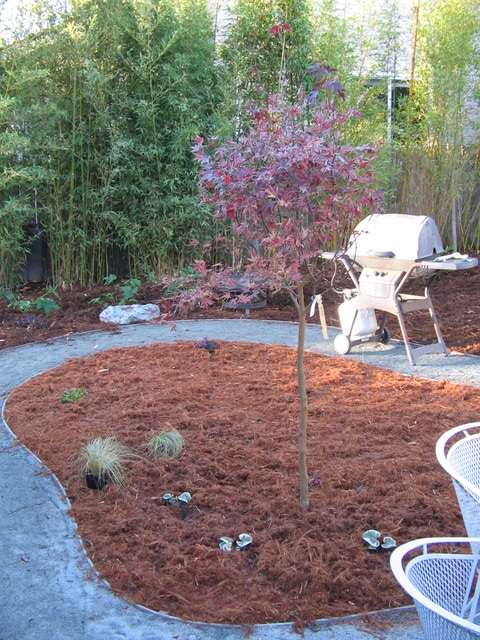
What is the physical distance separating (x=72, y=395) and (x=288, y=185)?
89.3 inches

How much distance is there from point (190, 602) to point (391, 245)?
2.99m

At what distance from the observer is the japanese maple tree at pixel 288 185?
226 centimetres

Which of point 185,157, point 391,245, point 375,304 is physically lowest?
point 375,304

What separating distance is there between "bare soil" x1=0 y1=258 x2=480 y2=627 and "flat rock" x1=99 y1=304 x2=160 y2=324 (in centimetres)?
119

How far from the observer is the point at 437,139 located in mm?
7727

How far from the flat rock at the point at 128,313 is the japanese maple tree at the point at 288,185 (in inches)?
145

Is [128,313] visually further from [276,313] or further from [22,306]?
[276,313]

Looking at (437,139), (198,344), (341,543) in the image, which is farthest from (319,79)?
(437,139)

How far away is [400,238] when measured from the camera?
14.8ft

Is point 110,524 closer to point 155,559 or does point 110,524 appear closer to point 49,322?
point 155,559

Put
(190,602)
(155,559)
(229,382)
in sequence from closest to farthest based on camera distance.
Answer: (190,602) → (155,559) → (229,382)

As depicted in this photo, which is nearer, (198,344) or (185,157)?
(198,344)

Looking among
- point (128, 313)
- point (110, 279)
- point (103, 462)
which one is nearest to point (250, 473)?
point (103, 462)

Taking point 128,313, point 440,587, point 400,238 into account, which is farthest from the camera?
point 128,313
